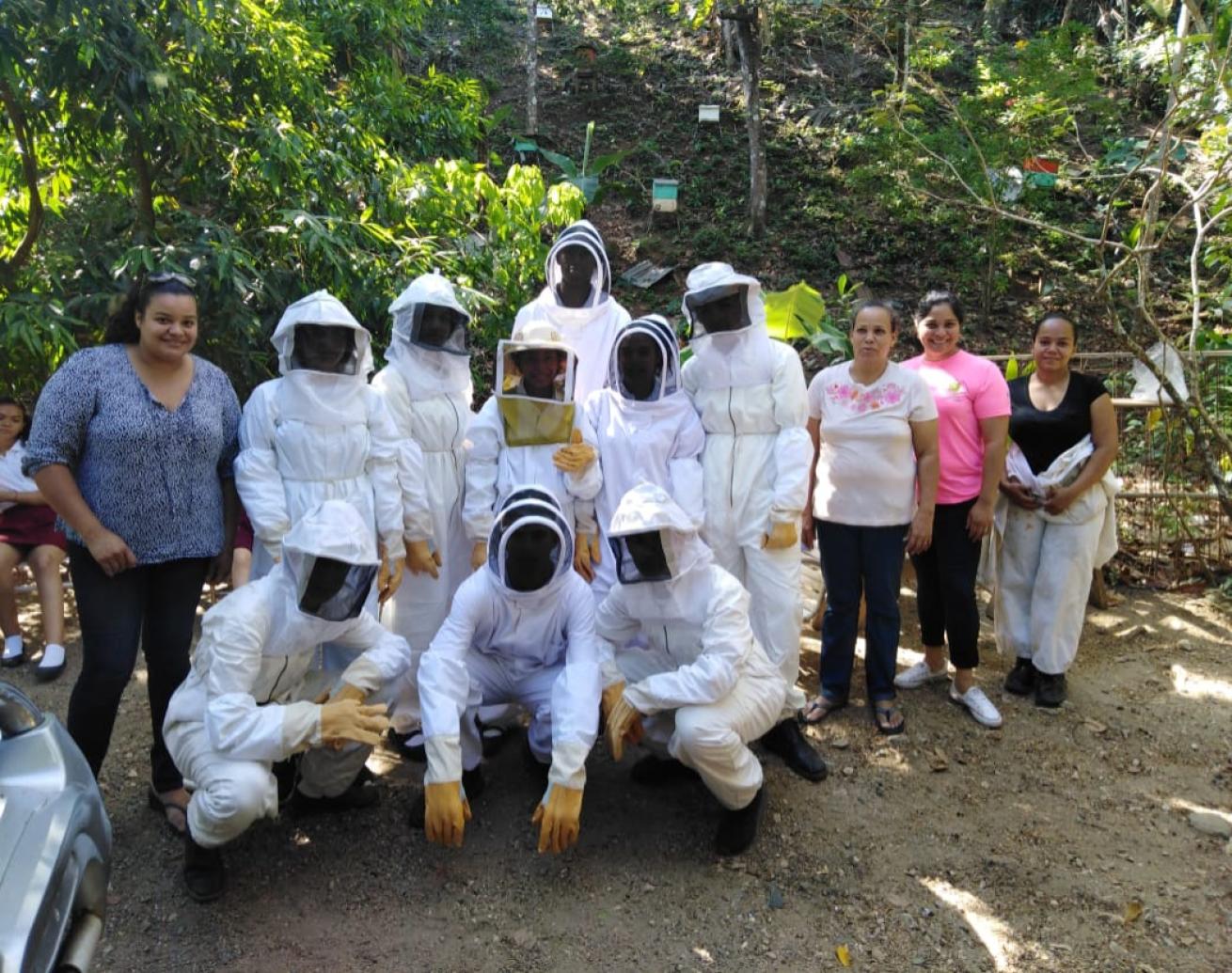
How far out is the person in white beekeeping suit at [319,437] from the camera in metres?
3.63

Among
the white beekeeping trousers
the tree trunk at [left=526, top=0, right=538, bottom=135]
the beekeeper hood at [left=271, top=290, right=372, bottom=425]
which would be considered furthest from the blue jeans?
the tree trunk at [left=526, top=0, right=538, bottom=135]

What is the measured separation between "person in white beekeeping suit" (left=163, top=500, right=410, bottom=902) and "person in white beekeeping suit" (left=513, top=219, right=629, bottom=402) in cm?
175

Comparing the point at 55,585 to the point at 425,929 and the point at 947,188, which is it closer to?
the point at 425,929

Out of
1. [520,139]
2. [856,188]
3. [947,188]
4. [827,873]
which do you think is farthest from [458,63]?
[827,873]

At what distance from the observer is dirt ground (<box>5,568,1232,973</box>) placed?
115 inches

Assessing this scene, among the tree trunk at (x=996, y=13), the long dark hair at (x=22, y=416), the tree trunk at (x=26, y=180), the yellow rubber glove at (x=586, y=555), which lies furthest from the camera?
the tree trunk at (x=996, y=13)

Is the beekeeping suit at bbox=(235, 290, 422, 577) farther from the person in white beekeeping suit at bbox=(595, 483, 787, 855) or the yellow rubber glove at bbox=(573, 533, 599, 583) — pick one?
the person in white beekeeping suit at bbox=(595, 483, 787, 855)

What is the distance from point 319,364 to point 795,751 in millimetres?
2576

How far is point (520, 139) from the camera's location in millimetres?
15852

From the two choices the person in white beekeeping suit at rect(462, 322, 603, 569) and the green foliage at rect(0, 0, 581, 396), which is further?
the green foliage at rect(0, 0, 581, 396)

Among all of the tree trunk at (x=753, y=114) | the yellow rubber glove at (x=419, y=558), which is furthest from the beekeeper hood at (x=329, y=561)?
the tree trunk at (x=753, y=114)

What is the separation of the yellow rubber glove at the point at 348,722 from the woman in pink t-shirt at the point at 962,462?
277 cm

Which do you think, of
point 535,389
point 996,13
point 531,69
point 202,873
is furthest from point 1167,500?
point 996,13

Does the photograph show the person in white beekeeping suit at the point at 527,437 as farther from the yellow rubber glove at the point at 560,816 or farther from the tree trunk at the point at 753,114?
the tree trunk at the point at 753,114
